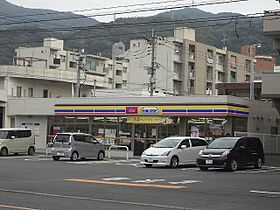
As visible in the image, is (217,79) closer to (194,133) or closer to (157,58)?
(157,58)

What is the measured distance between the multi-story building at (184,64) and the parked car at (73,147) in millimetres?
44730

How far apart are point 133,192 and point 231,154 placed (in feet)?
35.3

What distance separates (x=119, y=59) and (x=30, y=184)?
8438 centimetres

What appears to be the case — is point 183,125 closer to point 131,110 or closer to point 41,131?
point 131,110

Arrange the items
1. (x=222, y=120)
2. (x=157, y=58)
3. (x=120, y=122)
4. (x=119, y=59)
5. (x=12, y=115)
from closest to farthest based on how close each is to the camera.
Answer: (x=222, y=120) < (x=120, y=122) < (x=12, y=115) < (x=157, y=58) < (x=119, y=59)

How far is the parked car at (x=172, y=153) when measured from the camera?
2683 centimetres

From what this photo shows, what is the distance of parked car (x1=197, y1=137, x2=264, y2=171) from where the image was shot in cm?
2478

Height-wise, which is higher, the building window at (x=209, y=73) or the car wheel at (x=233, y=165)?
the building window at (x=209, y=73)

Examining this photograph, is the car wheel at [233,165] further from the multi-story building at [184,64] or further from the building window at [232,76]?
the building window at [232,76]

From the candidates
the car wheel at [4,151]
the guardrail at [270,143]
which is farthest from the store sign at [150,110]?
the car wheel at [4,151]

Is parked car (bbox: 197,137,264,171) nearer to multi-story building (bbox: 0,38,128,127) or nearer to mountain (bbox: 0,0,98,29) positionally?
mountain (bbox: 0,0,98,29)

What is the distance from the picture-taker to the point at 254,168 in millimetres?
27547

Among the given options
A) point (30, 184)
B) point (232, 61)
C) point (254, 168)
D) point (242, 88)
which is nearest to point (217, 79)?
point (232, 61)

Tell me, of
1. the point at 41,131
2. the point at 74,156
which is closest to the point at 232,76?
the point at 41,131
